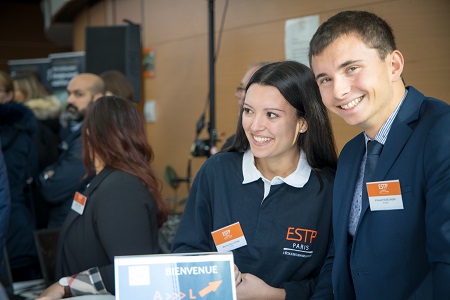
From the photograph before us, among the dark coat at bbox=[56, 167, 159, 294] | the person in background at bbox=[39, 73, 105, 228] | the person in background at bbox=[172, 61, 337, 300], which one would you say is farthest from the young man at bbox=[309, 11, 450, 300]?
the person in background at bbox=[39, 73, 105, 228]

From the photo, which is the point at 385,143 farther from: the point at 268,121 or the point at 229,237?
the point at 229,237

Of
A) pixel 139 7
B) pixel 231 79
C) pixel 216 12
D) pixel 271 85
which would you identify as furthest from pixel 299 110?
pixel 139 7

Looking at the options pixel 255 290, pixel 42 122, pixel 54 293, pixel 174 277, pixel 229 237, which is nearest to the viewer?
pixel 174 277

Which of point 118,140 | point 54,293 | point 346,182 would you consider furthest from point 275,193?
point 54,293

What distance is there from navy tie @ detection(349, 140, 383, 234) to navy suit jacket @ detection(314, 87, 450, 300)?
0.14 feet

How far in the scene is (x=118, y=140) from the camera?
2324mm

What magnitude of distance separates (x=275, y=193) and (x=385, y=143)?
50 centimetres

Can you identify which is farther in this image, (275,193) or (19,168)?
(19,168)

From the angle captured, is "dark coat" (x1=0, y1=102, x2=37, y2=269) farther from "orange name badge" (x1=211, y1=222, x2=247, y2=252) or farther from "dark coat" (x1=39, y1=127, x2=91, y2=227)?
"orange name badge" (x1=211, y1=222, x2=247, y2=252)

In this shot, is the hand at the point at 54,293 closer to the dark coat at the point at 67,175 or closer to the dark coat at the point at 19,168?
the dark coat at the point at 67,175

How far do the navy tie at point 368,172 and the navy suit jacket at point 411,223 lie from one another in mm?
43

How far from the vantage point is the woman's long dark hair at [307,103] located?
1.82m

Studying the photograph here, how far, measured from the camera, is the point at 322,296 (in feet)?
5.54

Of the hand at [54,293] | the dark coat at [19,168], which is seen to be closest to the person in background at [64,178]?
the dark coat at [19,168]
